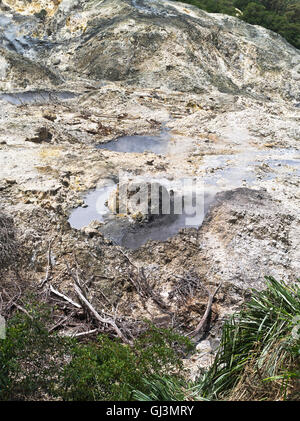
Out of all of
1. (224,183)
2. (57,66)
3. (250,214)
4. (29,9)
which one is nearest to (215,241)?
(250,214)

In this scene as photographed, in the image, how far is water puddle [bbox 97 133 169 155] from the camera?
1432cm

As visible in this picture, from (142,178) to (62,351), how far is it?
299 inches

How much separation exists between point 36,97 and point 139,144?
25.1 ft

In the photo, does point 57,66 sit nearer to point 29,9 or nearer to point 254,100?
point 29,9

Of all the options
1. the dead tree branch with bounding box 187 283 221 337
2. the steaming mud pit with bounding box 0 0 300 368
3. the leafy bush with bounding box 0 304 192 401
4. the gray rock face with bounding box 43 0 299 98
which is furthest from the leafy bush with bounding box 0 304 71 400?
the gray rock face with bounding box 43 0 299 98

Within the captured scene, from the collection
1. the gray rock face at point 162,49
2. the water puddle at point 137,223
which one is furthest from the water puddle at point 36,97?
the water puddle at point 137,223

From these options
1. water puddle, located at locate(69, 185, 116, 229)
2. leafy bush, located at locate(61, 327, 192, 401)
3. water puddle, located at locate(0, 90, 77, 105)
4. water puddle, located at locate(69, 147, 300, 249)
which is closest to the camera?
leafy bush, located at locate(61, 327, 192, 401)

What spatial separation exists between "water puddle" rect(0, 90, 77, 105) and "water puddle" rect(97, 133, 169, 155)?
5703 millimetres

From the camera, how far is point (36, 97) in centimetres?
1912

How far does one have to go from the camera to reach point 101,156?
12867mm

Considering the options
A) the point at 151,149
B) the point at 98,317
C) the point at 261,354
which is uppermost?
the point at 261,354

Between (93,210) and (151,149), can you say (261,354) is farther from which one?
(151,149)

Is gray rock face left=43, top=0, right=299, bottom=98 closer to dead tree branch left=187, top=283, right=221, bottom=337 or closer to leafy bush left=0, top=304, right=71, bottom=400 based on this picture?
dead tree branch left=187, top=283, right=221, bottom=337

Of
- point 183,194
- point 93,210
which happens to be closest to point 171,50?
point 183,194
